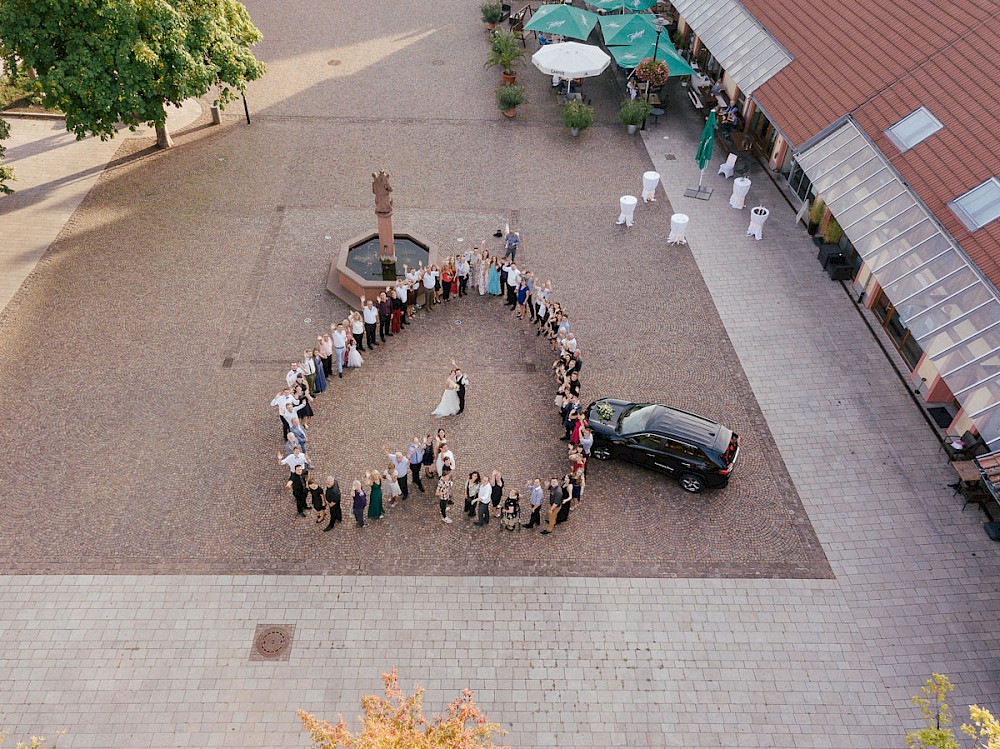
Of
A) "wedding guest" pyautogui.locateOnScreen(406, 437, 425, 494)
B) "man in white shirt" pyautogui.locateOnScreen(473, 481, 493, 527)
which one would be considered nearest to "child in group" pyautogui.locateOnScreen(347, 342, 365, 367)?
"wedding guest" pyautogui.locateOnScreen(406, 437, 425, 494)

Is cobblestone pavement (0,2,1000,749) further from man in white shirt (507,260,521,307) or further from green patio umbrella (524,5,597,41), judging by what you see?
green patio umbrella (524,5,597,41)

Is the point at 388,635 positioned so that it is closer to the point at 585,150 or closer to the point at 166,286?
the point at 166,286

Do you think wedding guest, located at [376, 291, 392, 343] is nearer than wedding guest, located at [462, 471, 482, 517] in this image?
No

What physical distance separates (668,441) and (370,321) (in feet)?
24.3

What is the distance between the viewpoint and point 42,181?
2405 centimetres

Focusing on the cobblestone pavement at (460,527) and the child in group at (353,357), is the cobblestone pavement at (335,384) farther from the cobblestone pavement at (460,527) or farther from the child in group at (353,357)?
the child in group at (353,357)

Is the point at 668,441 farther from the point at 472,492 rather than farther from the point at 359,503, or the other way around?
the point at 359,503

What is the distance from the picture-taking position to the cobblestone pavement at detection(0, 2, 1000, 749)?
12.4 metres

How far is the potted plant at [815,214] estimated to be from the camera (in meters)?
22.1

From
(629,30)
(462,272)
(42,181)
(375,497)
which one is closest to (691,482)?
(375,497)

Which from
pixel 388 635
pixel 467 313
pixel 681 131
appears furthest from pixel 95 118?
pixel 681 131

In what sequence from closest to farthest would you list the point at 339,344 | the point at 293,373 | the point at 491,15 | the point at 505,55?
the point at 293,373 → the point at 339,344 → the point at 505,55 → the point at 491,15

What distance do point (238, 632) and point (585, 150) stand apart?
20007 mm

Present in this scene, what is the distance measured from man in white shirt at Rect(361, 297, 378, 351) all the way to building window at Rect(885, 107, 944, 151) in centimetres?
1363
